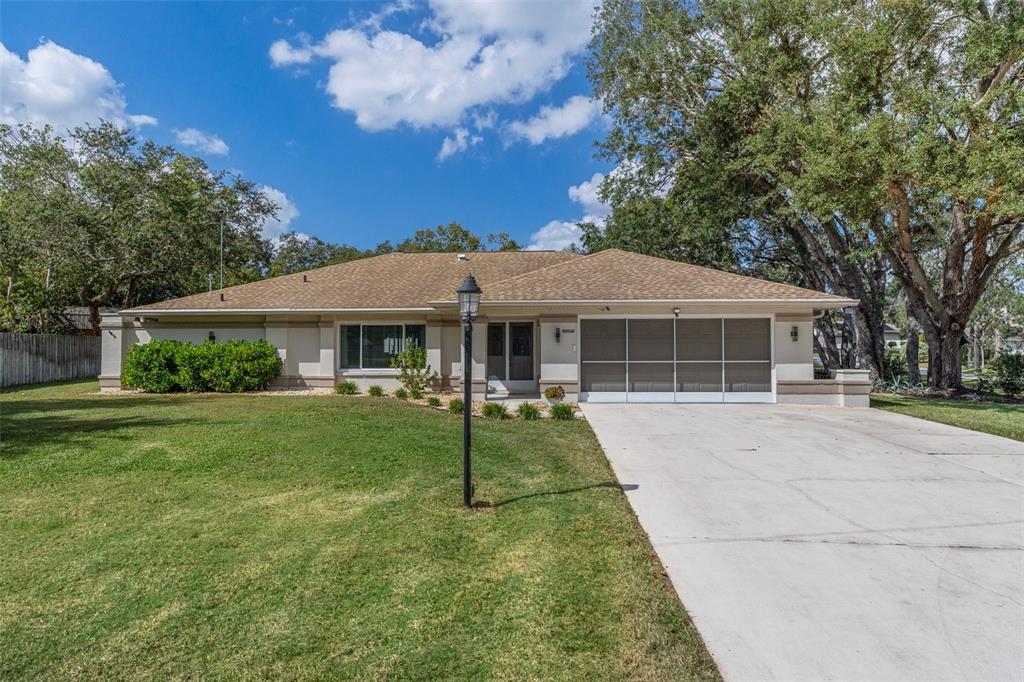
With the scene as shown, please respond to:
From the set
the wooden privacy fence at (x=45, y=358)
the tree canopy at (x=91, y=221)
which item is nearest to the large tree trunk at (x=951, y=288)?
the wooden privacy fence at (x=45, y=358)

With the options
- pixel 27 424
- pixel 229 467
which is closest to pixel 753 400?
pixel 229 467

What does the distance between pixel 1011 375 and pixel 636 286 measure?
1398 centimetres

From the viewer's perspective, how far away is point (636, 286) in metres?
13.0

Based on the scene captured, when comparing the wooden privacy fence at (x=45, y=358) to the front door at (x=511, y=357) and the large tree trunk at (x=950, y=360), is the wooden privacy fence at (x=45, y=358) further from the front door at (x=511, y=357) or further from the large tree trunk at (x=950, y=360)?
the large tree trunk at (x=950, y=360)

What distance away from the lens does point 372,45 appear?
39.3 feet

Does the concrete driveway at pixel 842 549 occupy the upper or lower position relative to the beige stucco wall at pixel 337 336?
lower

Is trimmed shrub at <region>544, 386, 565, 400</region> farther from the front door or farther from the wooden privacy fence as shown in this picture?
the wooden privacy fence

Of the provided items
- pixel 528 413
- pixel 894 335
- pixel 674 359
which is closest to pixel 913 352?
pixel 674 359

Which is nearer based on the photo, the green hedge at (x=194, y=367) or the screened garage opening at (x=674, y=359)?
the screened garage opening at (x=674, y=359)

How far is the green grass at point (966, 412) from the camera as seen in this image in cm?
934

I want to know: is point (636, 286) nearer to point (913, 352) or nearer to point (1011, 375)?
point (1011, 375)

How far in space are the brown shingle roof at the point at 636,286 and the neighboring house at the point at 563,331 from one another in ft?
0.16

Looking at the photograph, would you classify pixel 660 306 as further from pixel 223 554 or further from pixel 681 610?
pixel 223 554

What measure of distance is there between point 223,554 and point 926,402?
1708 centimetres
